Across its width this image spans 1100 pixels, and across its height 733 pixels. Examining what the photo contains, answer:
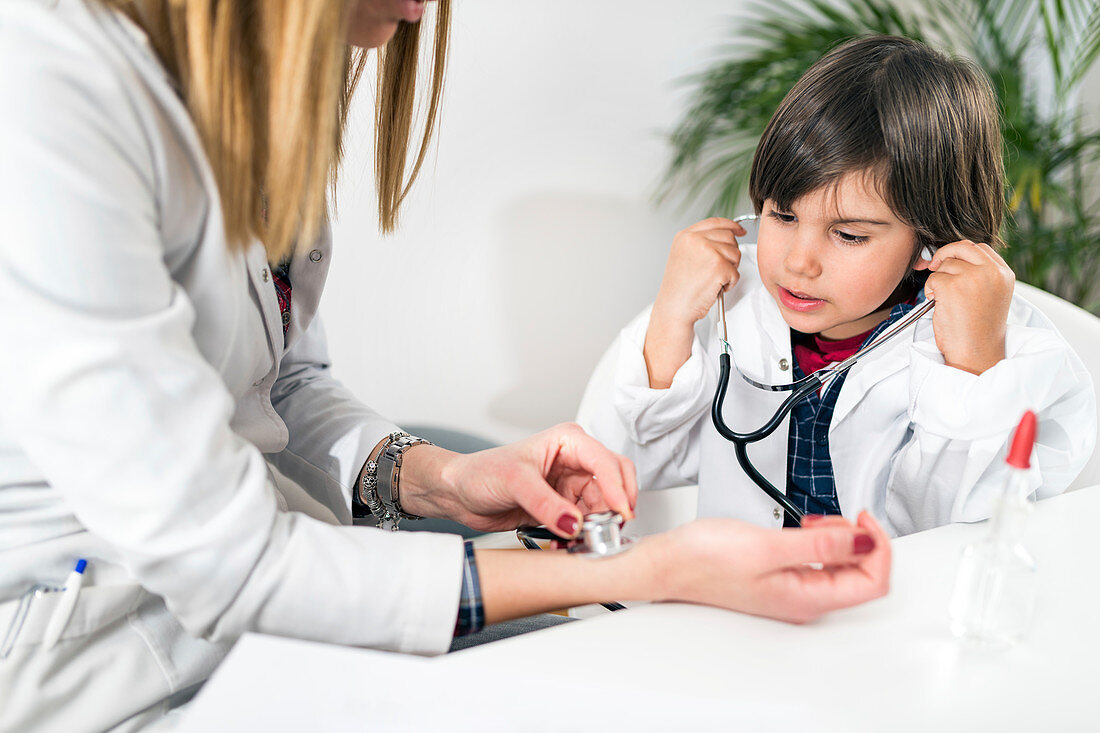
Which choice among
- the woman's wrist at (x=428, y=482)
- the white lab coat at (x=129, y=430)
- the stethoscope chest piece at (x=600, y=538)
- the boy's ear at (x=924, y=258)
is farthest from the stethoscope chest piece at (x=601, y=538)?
the boy's ear at (x=924, y=258)

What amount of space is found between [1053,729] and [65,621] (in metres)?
0.68

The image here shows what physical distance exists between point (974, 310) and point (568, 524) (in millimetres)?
593

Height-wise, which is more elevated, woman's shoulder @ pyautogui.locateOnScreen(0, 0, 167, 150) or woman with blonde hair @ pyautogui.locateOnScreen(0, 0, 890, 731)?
woman's shoulder @ pyautogui.locateOnScreen(0, 0, 167, 150)

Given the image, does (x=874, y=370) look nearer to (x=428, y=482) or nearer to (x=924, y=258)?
(x=924, y=258)

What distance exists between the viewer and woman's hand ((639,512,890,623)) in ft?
1.92

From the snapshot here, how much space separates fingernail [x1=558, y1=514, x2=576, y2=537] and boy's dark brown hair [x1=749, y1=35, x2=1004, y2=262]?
585 mm

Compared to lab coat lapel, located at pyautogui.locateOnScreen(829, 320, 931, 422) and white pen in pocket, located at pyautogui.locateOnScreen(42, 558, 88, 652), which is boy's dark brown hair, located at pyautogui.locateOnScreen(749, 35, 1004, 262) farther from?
white pen in pocket, located at pyautogui.locateOnScreen(42, 558, 88, 652)

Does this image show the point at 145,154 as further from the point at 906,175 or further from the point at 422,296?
the point at 422,296

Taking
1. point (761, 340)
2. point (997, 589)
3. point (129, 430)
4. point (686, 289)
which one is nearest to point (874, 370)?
point (761, 340)

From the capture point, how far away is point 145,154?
21.9 inches

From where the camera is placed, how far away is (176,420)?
0.54 meters

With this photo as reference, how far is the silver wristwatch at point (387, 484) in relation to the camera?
0.97 metres

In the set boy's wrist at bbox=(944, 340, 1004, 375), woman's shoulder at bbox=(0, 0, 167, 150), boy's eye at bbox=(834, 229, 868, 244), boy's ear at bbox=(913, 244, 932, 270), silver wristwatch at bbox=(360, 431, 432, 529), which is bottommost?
silver wristwatch at bbox=(360, 431, 432, 529)

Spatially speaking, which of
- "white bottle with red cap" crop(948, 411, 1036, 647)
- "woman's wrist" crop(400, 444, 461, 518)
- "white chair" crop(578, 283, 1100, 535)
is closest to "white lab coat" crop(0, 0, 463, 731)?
"woman's wrist" crop(400, 444, 461, 518)
